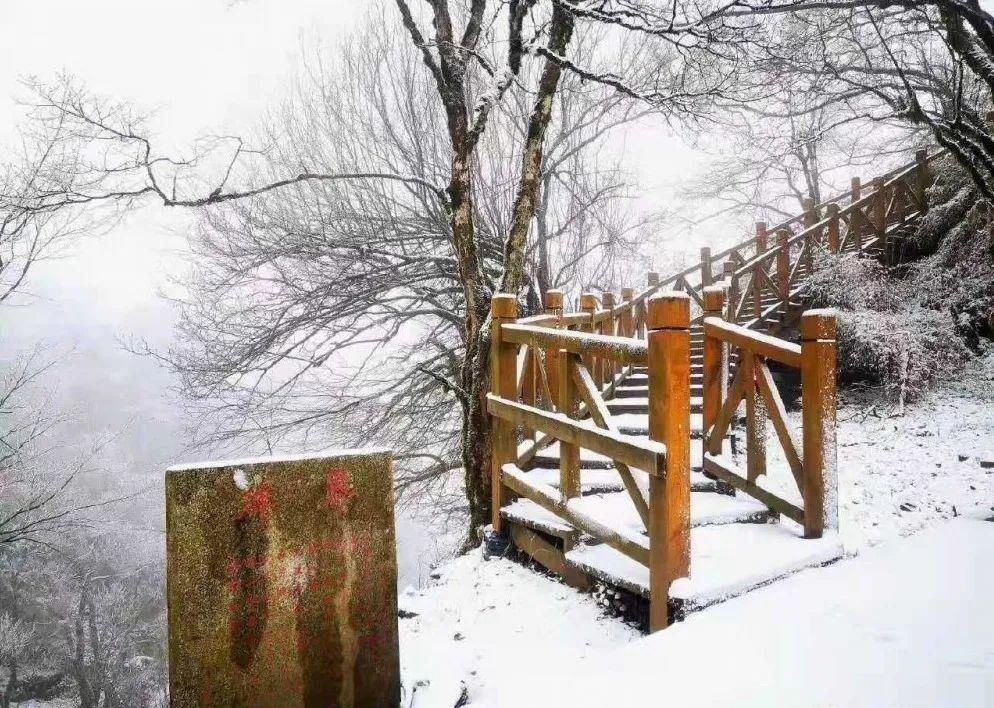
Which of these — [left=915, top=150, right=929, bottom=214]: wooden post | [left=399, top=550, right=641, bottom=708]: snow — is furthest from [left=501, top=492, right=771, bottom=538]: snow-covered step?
[left=915, top=150, right=929, bottom=214]: wooden post

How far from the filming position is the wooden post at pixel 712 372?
4.10 metres

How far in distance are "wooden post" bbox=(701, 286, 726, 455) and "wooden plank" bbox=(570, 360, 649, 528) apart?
1.27 metres

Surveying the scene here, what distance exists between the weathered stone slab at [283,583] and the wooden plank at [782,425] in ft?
8.49

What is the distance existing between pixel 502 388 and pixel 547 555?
1303mm

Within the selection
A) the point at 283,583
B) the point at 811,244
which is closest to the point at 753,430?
the point at 283,583

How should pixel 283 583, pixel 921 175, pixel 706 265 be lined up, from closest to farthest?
pixel 283 583
pixel 921 175
pixel 706 265

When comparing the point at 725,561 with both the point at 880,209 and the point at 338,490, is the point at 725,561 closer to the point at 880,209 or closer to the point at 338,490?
the point at 338,490

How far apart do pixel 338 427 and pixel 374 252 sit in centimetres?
332

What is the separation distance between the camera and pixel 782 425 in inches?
131

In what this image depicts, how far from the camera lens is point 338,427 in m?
9.90

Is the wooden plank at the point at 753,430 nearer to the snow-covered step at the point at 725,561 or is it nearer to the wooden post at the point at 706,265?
the snow-covered step at the point at 725,561

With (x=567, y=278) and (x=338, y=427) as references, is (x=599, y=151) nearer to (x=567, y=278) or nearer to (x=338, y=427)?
(x=567, y=278)

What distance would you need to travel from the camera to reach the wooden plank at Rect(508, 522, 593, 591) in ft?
11.2

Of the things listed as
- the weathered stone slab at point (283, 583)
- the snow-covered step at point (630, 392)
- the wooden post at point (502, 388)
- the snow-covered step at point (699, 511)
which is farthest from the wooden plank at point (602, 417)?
the snow-covered step at point (630, 392)
